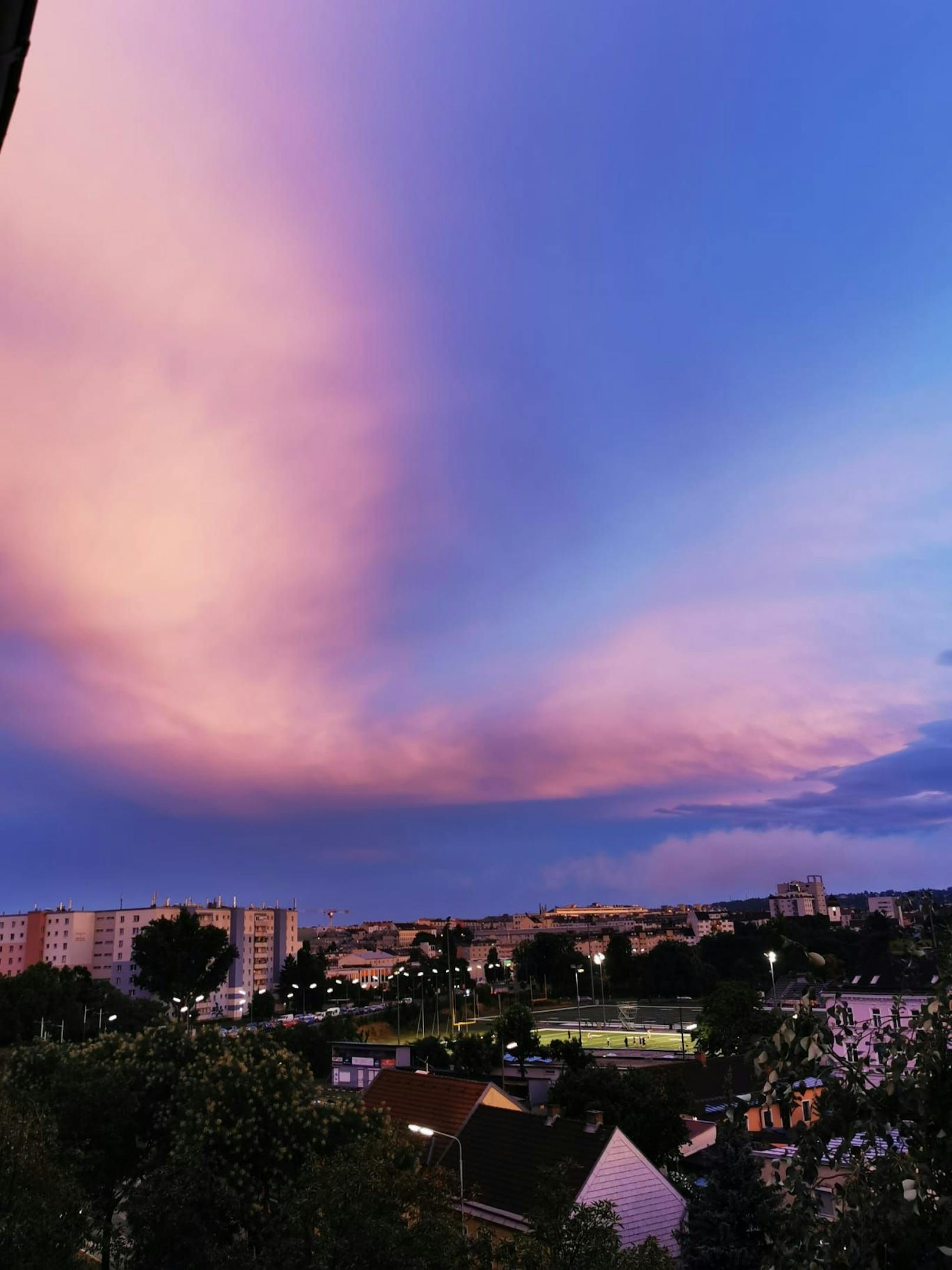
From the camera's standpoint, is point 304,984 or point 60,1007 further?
point 304,984

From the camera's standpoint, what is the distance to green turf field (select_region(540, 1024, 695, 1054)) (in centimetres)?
9244

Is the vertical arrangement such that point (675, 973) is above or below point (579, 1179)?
below

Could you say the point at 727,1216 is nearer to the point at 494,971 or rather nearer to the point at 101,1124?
the point at 101,1124

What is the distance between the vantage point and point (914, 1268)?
5.22 metres

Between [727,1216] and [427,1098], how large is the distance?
717 inches

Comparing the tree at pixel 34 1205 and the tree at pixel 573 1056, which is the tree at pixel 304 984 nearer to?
the tree at pixel 573 1056

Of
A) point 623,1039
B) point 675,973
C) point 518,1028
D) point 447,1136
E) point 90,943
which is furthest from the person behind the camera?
point 90,943

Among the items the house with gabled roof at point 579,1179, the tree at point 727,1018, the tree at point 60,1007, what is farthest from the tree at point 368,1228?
the tree at point 60,1007

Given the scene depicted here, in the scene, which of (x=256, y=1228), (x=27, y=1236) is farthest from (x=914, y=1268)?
Answer: (x=256, y=1228)

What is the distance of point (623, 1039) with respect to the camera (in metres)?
102

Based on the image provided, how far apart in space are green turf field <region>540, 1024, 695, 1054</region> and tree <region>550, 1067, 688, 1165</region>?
4467 cm

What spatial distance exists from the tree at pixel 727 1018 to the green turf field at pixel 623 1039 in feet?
28.2

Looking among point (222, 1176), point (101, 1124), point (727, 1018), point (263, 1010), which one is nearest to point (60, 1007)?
point (263, 1010)

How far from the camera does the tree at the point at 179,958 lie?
351ft
